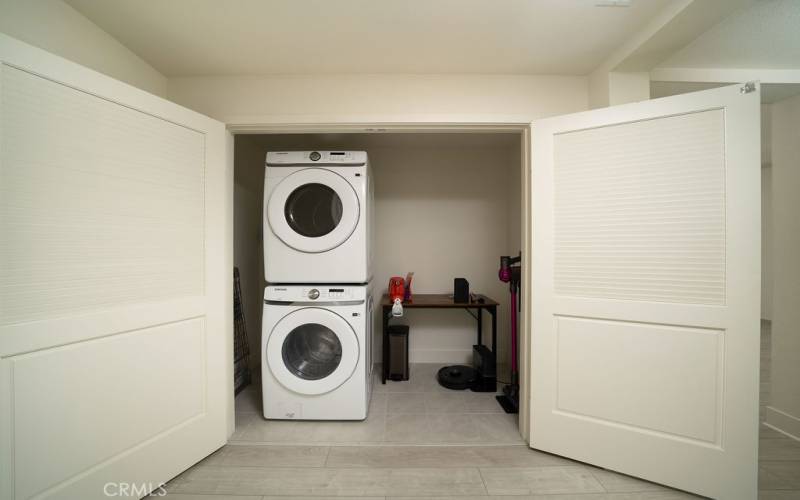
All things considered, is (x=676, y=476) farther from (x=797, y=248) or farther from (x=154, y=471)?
(x=154, y=471)

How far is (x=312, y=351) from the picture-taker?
1977mm

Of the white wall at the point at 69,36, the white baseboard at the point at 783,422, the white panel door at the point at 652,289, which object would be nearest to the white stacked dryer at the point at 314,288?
the white wall at the point at 69,36

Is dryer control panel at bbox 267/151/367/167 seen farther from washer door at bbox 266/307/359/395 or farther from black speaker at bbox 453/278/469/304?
black speaker at bbox 453/278/469/304

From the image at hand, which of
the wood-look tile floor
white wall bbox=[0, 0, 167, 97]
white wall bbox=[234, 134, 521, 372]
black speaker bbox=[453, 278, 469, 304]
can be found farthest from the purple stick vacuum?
white wall bbox=[0, 0, 167, 97]

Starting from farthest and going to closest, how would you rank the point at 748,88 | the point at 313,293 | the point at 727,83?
the point at 313,293, the point at 727,83, the point at 748,88

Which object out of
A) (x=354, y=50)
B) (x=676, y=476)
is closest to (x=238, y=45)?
(x=354, y=50)

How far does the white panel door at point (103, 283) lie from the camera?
3.23 feet

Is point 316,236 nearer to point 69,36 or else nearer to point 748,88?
point 69,36

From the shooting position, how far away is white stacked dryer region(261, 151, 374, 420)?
5.87 feet

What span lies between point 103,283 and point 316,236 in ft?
3.34

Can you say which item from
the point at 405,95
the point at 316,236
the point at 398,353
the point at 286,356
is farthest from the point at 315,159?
the point at 398,353

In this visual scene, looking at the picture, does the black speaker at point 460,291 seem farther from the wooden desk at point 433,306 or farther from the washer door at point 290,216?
the washer door at point 290,216

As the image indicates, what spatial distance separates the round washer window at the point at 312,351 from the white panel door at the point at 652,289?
1.31 m

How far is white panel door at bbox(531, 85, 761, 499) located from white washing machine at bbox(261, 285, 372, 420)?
1.08m
